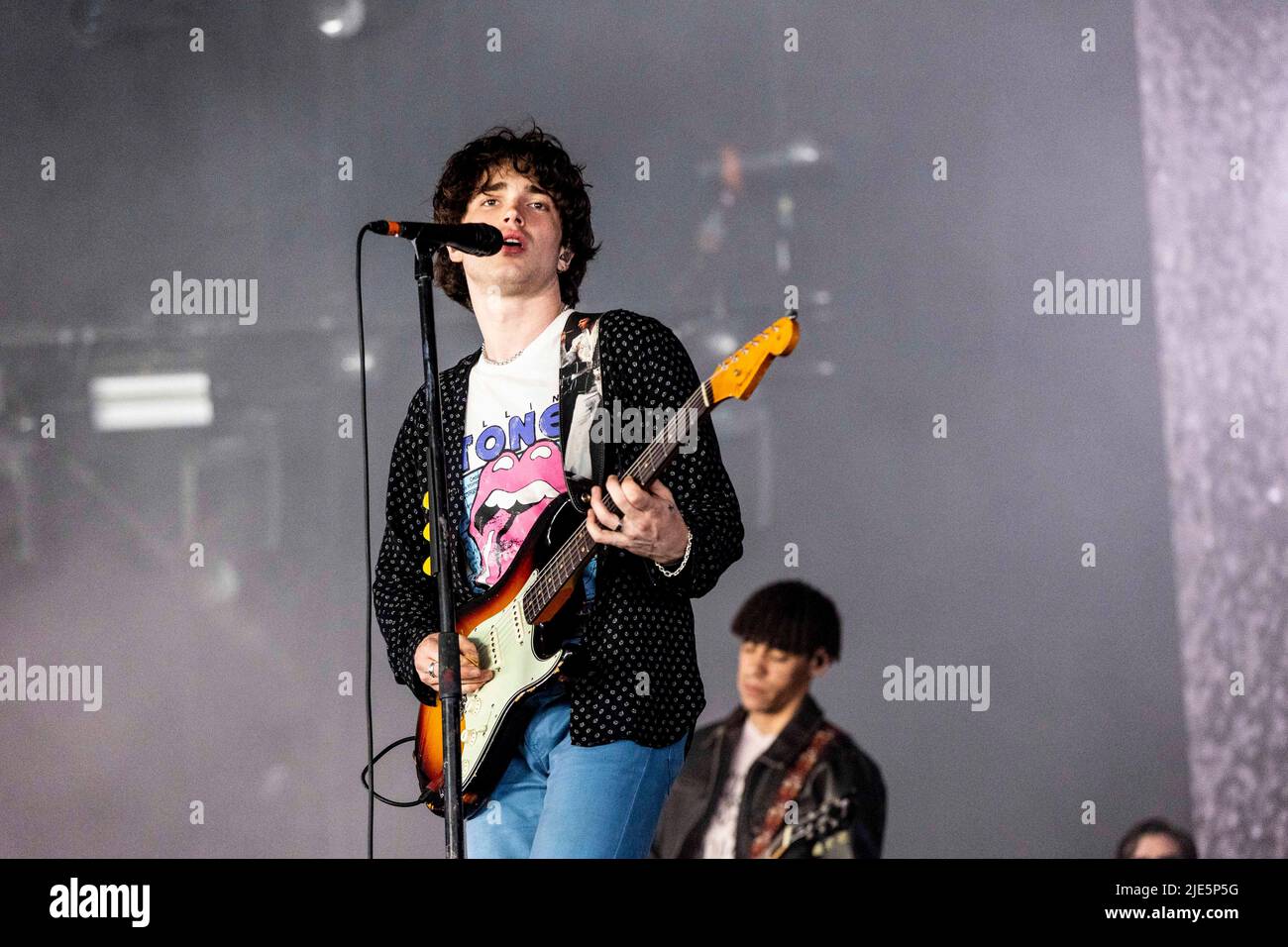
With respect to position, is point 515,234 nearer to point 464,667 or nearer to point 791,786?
point 464,667

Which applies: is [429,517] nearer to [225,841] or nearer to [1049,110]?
[225,841]

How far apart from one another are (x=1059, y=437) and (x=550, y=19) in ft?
5.62

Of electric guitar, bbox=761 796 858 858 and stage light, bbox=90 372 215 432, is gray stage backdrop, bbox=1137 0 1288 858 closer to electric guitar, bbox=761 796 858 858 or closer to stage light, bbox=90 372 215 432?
electric guitar, bbox=761 796 858 858

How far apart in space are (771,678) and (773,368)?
31.1 inches

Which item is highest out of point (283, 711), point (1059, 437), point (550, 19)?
point (550, 19)

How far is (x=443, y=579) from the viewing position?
2.01m

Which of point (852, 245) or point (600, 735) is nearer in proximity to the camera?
point (600, 735)

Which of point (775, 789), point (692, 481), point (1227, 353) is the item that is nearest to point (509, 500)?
point (692, 481)

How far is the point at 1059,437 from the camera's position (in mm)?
3564

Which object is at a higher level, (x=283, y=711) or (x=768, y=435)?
(x=768, y=435)

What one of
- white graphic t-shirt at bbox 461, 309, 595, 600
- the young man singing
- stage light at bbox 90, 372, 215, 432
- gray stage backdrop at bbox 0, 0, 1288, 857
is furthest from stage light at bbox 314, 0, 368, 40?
white graphic t-shirt at bbox 461, 309, 595, 600

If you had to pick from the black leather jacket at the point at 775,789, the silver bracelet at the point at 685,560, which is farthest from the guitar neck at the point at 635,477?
the black leather jacket at the point at 775,789
